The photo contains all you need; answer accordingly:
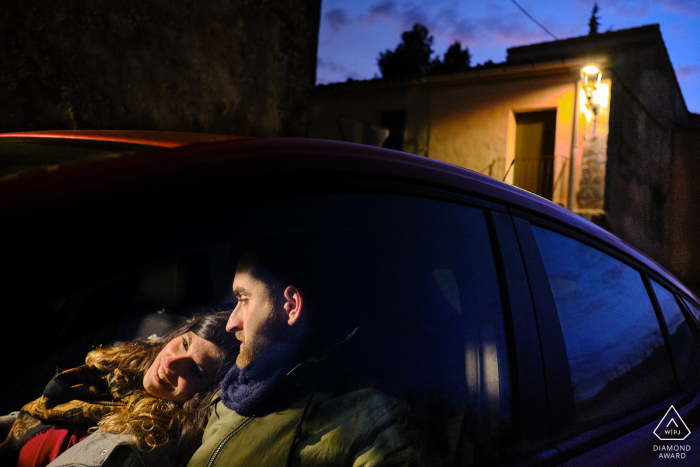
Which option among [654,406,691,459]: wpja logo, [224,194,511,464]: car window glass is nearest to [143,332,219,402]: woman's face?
[224,194,511,464]: car window glass

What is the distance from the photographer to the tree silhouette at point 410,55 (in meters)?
40.1

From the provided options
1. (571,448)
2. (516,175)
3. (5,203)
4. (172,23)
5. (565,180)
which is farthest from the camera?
(516,175)

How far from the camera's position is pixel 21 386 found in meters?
0.73

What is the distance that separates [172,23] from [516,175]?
10850mm

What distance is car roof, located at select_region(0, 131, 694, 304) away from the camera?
64 cm

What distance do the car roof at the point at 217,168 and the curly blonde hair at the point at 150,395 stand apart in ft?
1.20

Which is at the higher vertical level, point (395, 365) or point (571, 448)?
point (395, 365)

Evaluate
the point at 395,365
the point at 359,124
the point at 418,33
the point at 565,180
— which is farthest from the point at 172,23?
the point at 418,33

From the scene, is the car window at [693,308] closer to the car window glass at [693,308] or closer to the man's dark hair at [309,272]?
the car window glass at [693,308]

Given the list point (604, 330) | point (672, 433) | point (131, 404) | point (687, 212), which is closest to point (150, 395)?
point (131, 404)

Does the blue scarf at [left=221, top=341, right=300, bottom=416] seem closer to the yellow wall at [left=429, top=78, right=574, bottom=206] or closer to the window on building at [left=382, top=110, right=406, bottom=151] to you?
the yellow wall at [left=429, top=78, right=574, bottom=206]

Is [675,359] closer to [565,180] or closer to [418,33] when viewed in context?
[565,180]

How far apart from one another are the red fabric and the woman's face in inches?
7.0

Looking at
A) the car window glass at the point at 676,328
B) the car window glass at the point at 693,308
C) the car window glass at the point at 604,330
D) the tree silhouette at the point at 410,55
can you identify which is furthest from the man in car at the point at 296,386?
the tree silhouette at the point at 410,55
